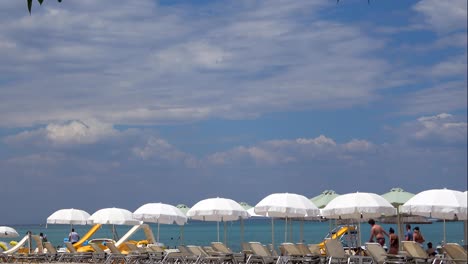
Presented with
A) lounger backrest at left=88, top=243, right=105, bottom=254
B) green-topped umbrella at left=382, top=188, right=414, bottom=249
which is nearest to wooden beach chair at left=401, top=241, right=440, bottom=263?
green-topped umbrella at left=382, top=188, right=414, bottom=249

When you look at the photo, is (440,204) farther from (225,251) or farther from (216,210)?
(216,210)

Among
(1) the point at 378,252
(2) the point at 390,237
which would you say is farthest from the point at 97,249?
(1) the point at 378,252

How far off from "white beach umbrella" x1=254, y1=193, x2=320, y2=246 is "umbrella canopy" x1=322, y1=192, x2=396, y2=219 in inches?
48.3

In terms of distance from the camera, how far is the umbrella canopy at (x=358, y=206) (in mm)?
17078

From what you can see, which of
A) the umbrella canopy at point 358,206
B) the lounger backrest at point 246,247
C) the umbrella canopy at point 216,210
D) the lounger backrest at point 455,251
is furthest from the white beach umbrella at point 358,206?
the lounger backrest at point 455,251

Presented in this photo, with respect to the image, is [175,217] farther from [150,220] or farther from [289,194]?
[289,194]

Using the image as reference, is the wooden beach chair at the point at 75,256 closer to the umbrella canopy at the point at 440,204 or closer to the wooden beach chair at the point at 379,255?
the umbrella canopy at the point at 440,204

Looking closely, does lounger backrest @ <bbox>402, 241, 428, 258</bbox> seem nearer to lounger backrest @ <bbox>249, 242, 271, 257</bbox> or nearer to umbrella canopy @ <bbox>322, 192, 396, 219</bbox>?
lounger backrest @ <bbox>249, 242, 271, 257</bbox>

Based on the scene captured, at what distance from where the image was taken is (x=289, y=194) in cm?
1916

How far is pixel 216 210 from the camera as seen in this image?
19.7 m

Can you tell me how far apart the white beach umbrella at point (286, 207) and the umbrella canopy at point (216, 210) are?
946 millimetres

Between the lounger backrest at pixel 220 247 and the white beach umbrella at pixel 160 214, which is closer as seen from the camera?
the lounger backrest at pixel 220 247

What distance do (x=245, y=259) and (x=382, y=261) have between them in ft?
11.8

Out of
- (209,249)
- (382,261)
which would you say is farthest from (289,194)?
(382,261)
